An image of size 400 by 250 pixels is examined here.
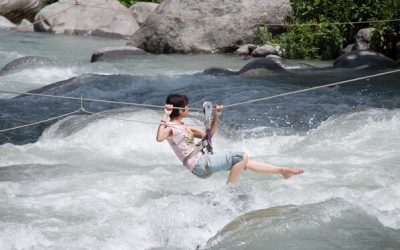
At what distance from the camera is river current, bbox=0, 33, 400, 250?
608 centimetres

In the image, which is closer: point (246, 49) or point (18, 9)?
point (246, 49)

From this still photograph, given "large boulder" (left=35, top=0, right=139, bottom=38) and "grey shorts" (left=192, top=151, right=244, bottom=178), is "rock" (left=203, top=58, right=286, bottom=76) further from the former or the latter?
"grey shorts" (left=192, top=151, right=244, bottom=178)

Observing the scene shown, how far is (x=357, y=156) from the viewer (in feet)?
28.2

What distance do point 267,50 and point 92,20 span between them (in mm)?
6530

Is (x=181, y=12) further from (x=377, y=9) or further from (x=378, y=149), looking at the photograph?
(x=378, y=149)

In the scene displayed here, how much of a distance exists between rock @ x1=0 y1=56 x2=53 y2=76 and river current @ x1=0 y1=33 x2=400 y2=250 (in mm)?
583

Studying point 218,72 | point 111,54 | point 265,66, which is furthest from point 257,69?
point 111,54

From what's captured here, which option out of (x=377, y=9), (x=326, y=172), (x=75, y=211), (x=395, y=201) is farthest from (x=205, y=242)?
(x=377, y=9)

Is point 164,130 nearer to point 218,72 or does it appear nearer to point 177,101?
point 177,101

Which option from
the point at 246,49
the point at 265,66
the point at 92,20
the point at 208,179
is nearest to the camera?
the point at 208,179

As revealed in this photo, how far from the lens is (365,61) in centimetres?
1453

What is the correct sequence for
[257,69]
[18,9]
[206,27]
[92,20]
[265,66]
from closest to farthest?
[257,69] < [265,66] < [206,27] < [92,20] < [18,9]

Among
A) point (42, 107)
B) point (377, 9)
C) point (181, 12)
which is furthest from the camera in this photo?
point (181, 12)

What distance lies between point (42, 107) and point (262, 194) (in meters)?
5.47
